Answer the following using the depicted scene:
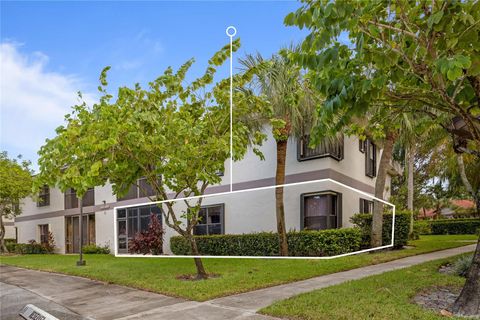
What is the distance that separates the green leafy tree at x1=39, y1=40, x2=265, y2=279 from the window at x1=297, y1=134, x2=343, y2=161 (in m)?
3.53

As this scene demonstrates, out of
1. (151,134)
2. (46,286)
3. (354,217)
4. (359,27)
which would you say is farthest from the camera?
(354,217)

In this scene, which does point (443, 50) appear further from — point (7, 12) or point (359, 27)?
point (7, 12)

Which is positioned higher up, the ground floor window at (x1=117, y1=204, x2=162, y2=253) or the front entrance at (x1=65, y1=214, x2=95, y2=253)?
the ground floor window at (x1=117, y1=204, x2=162, y2=253)

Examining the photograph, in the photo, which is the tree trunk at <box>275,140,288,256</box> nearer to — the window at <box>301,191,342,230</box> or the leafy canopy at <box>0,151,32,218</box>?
the window at <box>301,191,342,230</box>

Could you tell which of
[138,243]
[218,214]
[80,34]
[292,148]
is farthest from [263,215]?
[80,34]

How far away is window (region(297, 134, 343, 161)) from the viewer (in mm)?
13500

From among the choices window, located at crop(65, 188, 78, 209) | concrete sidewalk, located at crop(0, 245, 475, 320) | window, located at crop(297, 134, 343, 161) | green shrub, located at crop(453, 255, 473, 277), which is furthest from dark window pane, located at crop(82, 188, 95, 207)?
green shrub, located at crop(453, 255, 473, 277)

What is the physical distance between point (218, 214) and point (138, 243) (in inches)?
118

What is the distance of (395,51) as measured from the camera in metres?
5.18

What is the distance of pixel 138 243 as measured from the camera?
1381 cm

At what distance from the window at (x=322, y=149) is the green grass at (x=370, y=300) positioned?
561cm

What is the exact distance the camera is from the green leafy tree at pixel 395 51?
4.50 meters

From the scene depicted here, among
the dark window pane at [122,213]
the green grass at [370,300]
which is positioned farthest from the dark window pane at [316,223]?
the dark window pane at [122,213]

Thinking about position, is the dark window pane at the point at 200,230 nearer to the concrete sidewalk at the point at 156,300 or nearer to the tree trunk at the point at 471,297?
the concrete sidewalk at the point at 156,300
